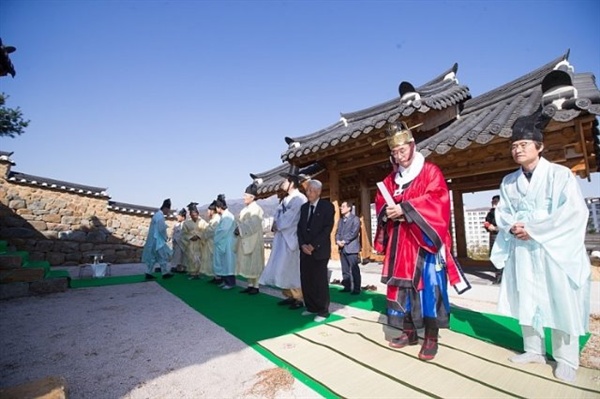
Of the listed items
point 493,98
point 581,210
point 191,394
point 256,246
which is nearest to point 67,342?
point 191,394

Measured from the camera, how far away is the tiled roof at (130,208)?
1301cm

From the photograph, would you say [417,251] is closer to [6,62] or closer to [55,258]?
[6,62]

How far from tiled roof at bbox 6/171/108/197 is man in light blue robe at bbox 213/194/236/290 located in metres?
9.01

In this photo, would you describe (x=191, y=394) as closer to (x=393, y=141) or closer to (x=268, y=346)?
(x=268, y=346)

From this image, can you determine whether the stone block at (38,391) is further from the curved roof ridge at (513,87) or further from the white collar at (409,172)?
the curved roof ridge at (513,87)

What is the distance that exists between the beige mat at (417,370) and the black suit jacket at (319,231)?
113cm

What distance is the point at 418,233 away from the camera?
261 cm

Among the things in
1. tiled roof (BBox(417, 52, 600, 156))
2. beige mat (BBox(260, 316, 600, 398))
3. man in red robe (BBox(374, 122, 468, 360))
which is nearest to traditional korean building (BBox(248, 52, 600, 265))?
tiled roof (BBox(417, 52, 600, 156))

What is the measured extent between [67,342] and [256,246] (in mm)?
3113

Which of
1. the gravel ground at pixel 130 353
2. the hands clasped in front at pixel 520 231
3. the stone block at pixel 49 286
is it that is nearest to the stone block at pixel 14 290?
the stone block at pixel 49 286

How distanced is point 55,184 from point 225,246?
9832 millimetres

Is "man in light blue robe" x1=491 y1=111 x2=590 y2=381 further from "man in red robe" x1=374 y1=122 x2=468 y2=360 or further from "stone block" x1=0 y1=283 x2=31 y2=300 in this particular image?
"stone block" x1=0 y1=283 x2=31 y2=300

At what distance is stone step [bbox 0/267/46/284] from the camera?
5.68 meters

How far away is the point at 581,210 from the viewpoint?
2.27 m
